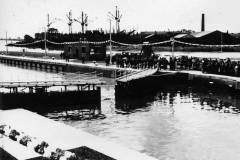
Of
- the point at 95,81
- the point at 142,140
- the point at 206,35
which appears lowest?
the point at 142,140

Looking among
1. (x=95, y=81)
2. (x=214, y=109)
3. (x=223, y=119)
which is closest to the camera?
→ (x=223, y=119)

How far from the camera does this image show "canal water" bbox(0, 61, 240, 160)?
1998 centimetres

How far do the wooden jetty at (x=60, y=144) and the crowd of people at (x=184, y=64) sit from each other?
2471 cm

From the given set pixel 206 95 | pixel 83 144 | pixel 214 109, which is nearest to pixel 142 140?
pixel 83 144

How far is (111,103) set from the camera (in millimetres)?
34719

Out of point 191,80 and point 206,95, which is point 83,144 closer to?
point 206,95

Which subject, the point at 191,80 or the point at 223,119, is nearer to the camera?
the point at 223,119

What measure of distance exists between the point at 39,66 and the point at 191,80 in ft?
132

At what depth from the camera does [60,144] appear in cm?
1673

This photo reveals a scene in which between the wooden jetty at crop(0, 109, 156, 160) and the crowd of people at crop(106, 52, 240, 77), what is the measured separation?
2471cm

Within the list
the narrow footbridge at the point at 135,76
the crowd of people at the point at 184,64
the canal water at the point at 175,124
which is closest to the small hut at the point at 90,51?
the crowd of people at the point at 184,64

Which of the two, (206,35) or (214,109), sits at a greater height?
(206,35)

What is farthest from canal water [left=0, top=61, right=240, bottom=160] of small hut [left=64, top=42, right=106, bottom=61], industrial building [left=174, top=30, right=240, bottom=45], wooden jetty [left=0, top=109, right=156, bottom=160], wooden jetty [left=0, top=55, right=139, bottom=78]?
industrial building [left=174, top=30, right=240, bottom=45]

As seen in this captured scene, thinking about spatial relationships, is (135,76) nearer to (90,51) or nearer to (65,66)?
(65,66)
